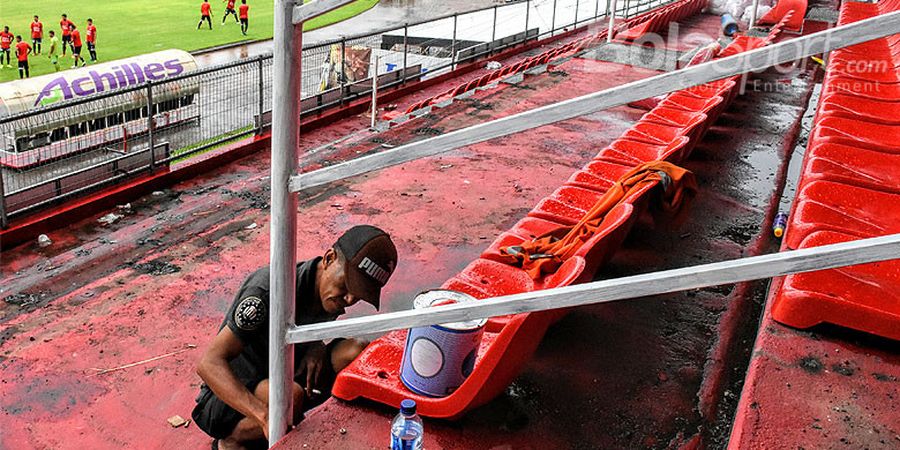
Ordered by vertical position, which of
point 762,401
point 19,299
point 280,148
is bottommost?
point 19,299

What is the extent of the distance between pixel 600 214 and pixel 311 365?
1857 mm

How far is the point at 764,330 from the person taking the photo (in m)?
3.10

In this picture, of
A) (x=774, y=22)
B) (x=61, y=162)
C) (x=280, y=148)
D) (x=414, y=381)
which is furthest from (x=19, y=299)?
(x=774, y=22)

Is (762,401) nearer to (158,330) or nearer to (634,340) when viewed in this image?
(634,340)

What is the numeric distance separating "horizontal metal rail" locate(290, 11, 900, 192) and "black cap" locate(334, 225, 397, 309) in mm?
882

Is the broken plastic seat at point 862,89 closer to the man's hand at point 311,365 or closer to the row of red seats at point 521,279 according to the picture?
the row of red seats at point 521,279

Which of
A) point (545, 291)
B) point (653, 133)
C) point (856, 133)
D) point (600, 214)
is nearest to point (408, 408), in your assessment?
point (545, 291)

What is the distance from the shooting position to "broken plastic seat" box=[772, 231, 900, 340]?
2.92m

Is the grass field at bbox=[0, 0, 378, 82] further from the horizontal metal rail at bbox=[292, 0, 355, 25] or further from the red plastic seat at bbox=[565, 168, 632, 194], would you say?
the horizontal metal rail at bbox=[292, 0, 355, 25]

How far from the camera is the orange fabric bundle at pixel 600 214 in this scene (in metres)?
4.16

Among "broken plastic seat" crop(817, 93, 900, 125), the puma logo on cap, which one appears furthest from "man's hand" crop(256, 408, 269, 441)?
"broken plastic seat" crop(817, 93, 900, 125)

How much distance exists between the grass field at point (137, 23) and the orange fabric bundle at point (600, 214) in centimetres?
2512

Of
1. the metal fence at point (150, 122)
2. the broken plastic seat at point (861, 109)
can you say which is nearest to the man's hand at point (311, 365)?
the broken plastic seat at point (861, 109)

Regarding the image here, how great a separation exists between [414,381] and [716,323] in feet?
6.13
